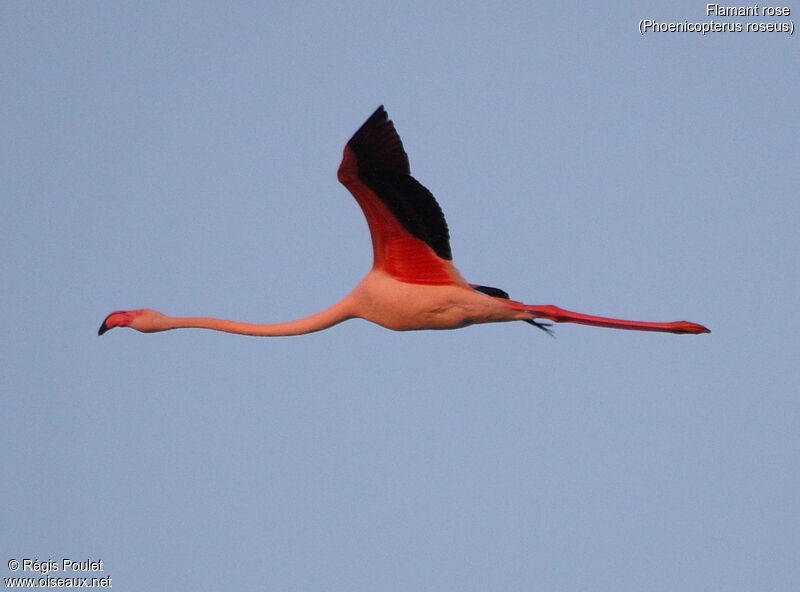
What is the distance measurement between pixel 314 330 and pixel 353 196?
196cm

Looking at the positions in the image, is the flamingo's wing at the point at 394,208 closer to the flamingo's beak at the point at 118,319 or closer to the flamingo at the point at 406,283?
the flamingo at the point at 406,283

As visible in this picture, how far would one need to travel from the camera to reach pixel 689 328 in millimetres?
13969

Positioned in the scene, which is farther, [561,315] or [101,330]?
[101,330]

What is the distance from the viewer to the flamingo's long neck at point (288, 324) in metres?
14.2

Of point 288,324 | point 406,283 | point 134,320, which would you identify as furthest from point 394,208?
point 134,320

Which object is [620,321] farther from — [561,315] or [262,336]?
[262,336]

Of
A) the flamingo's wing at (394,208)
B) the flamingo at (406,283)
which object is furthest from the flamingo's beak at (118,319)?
the flamingo's wing at (394,208)

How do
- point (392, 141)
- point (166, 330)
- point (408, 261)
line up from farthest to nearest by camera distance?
point (166, 330) < point (408, 261) < point (392, 141)

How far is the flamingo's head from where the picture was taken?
599 inches

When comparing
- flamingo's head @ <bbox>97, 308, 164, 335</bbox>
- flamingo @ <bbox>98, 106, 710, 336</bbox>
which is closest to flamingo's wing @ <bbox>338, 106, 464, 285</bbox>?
flamingo @ <bbox>98, 106, 710, 336</bbox>

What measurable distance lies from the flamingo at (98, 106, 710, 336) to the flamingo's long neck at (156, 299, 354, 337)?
1 cm

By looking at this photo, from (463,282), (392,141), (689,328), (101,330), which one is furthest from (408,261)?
(101,330)

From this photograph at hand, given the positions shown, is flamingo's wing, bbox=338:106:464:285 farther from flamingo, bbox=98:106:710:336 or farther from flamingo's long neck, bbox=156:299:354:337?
flamingo's long neck, bbox=156:299:354:337

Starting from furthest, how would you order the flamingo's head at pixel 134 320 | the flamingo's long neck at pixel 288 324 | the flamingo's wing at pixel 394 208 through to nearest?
the flamingo's head at pixel 134 320 → the flamingo's long neck at pixel 288 324 → the flamingo's wing at pixel 394 208
